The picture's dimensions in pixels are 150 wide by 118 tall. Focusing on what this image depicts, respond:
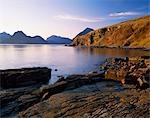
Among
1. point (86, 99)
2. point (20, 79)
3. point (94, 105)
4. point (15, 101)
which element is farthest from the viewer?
point (20, 79)

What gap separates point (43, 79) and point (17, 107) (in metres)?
19.9

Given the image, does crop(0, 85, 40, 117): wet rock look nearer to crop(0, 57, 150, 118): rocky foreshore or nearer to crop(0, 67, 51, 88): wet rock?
crop(0, 57, 150, 118): rocky foreshore

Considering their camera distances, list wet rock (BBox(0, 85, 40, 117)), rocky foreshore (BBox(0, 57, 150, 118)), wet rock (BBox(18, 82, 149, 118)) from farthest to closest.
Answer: wet rock (BBox(0, 85, 40, 117)) → rocky foreshore (BBox(0, 57, 150, 118)) → wet rock (BBox(18, 82, 149, 118))

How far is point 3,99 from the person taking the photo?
102 ft

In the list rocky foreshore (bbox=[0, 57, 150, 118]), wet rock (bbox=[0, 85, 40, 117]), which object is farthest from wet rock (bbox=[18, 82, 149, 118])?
wet rock (bbox=[0, 85, 40, 117])

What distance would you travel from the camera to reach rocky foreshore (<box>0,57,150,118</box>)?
2317cm

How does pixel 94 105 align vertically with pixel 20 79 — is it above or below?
above

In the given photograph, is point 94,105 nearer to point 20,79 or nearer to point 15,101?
point 15,101

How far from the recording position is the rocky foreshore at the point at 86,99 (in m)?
23.2

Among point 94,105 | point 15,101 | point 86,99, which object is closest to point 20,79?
point 15,101

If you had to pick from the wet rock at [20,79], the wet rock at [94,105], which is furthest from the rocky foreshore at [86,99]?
the wet rock at [20,79]

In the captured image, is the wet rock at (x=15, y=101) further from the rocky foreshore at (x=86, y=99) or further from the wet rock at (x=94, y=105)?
the wet rock at (x=94, y=105)

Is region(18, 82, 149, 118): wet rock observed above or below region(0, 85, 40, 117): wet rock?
above

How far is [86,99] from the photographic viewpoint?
88.4ft
